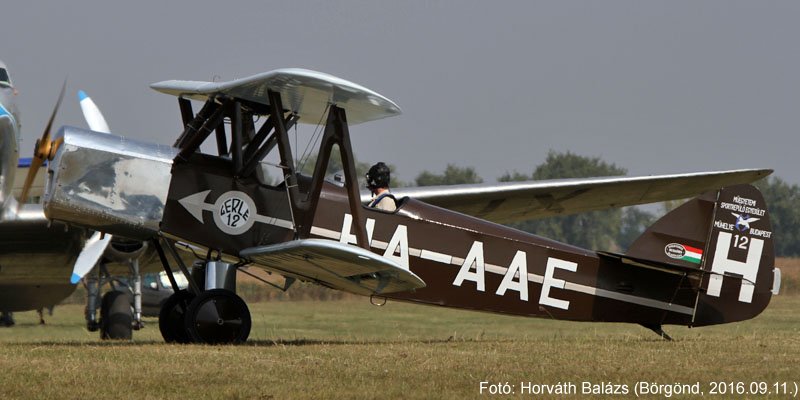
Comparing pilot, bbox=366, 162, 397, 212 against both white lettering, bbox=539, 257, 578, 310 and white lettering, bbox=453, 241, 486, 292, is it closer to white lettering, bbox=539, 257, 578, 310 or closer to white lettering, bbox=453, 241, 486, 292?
white lettering, bbox=453, 241, 486, 292

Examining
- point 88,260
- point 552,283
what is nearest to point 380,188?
point 552,283

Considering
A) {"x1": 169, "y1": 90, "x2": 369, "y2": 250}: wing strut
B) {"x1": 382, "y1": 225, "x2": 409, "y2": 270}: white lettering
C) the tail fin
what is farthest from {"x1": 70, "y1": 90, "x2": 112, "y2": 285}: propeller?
the tail fin

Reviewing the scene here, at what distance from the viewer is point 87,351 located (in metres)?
8.79

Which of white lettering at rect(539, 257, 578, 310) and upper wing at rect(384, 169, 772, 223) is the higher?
upper wing at rect(384, 169, 772, 223)

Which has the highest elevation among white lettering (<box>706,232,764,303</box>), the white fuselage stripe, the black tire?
white lettering (<box>706,232,764,303</box>)

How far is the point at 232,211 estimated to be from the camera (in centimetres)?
991

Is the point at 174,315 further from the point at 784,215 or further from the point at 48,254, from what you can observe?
the point at 784,215

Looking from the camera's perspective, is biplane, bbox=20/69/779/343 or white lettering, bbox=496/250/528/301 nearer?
biplane, bbox=20/69/779/343

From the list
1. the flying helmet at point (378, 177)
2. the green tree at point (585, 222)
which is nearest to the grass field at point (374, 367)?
the flying helmet at point (378, 177)

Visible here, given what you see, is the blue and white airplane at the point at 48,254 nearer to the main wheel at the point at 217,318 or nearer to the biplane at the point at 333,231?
the biplane at the point at 333,231

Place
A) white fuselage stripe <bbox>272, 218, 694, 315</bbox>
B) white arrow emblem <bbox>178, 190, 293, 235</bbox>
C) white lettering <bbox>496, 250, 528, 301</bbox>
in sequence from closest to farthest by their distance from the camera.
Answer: white arrow emblem <bbox>178, 190, 293, 235</bbox>
white fuselage stripe <bbox>272, 218, 694, 315</bbox>
white lettering <bbox>496, 250, 528, 301</bbox>

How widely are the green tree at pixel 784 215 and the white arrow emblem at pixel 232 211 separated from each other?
70.7 meters

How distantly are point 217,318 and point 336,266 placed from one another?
1096 millimetres

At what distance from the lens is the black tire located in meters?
14.5
